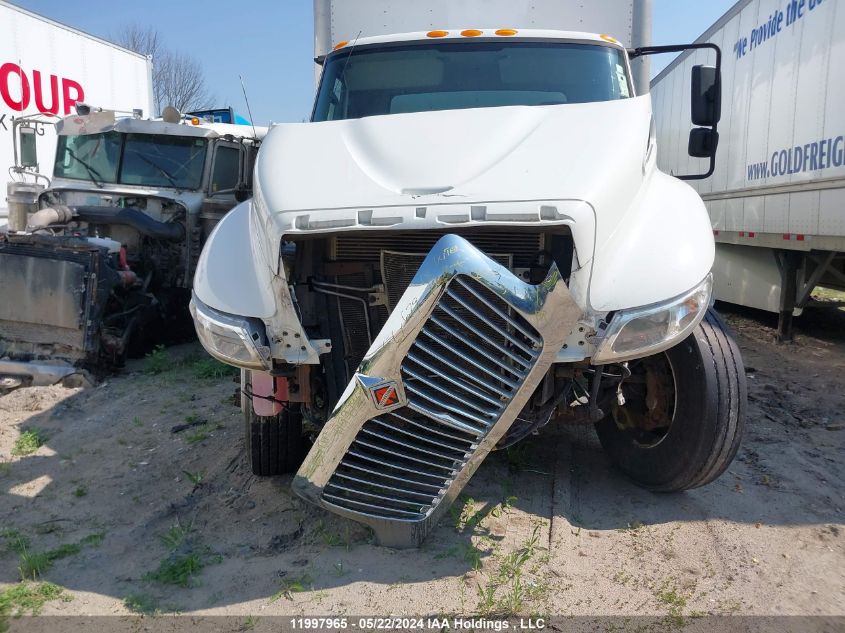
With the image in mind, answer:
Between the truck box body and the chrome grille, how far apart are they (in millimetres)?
3318

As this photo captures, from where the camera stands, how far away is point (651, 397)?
3.49 metres

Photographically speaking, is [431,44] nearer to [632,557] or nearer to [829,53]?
[632,557]

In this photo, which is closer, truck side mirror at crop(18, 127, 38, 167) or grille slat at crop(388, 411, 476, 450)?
grille slat at crop(388, 411, 476, 450)

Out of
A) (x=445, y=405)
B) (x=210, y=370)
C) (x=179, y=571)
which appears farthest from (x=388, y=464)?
(x=210, y=370)

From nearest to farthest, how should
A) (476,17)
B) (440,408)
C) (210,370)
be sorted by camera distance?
(440,408), (476,17), (210,370)

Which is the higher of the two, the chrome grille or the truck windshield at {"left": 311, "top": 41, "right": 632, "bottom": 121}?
the truck windshield at {"left": 311, "top": 41, "right": 632, "bottom": 121}

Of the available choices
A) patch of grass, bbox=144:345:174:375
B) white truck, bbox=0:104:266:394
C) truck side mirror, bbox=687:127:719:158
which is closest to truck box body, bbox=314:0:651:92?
truck side mirror, bbox=687:127:719:158

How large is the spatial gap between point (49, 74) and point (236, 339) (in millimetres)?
10562

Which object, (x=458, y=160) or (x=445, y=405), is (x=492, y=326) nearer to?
(x=445, y=405)

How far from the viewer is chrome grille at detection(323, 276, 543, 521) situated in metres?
2.61

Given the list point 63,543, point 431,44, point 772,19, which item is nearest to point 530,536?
point 63,543

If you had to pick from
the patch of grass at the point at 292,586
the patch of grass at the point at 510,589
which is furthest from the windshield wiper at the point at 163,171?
the patch of grass at the point at 510,589

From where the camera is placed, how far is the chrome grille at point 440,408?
8.57 feet

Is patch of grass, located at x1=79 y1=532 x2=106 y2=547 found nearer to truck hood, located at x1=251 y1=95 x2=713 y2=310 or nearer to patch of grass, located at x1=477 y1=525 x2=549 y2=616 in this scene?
truck hood, located at x1=251 y1=95 x2=713 y2=310
